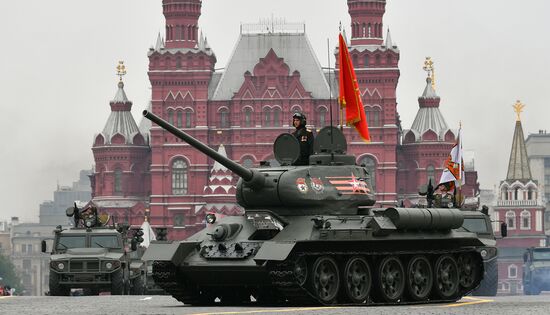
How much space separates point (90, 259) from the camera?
37.0 meters

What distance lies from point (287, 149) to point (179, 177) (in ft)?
349

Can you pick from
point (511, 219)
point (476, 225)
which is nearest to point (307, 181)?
point (476, 225)

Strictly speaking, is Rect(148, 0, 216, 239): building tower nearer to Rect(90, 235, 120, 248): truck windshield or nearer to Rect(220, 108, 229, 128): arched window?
Rect(220, 108, 229, 128): arched window

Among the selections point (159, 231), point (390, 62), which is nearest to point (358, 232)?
point (159, 231)

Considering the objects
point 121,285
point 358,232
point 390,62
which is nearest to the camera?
point 358,232

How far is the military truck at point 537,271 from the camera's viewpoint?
63.3 meters

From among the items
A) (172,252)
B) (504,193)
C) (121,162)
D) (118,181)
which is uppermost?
(121,162)

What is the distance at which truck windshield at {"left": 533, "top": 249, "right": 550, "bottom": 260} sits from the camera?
65.8 metres

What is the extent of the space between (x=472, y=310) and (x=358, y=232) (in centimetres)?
288

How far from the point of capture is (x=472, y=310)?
22.7 m

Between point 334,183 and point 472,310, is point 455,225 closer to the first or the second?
point 334,183

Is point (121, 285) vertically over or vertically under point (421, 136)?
under

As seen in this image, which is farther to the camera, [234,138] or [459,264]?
[234,138]

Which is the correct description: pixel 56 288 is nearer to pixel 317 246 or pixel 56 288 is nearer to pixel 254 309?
pixel 317 246
